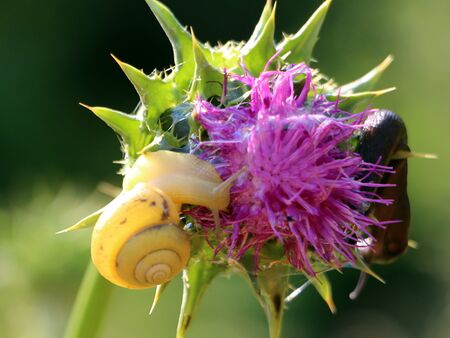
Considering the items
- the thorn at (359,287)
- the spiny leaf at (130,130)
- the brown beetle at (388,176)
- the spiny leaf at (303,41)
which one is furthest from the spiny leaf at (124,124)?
the thorn at (359,287)

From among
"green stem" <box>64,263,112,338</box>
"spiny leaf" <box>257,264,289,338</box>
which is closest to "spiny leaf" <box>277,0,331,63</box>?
"spiny leaf" <box>257,264,289,338</box>

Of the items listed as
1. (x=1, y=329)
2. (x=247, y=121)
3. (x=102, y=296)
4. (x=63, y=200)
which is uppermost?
(x=247, y=121)

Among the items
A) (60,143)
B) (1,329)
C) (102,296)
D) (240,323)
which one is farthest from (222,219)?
(60,143)

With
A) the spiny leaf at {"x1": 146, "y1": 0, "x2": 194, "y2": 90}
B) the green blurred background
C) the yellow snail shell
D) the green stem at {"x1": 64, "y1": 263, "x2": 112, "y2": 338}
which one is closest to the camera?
the yellow snail shell

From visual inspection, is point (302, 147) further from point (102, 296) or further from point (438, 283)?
point (438, 283)

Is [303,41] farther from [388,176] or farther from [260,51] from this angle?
[388,176]

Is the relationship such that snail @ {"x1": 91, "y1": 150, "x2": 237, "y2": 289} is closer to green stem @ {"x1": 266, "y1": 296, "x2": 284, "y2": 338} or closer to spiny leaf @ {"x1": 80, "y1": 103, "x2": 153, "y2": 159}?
spiny leaf @ {"x1": 80, "y1": 103, "x2": 153, "y2": 159}

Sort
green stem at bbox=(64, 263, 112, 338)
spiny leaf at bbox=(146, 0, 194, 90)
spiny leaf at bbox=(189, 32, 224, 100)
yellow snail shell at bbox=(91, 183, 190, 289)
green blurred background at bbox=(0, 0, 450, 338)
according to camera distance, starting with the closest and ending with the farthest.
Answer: yellow snail shell at bbox=(91, 183, 190, 289)
spiny leaf at bbox=(189, 32, 224, 100)
spiny leaf at bbox=(146, 0, 194, 90)
green stem at bbox=(64, 263, 112, 338)
green blurred background at bbox=(0, 0, 450, 338)
